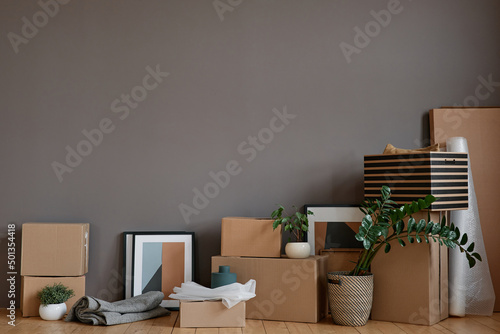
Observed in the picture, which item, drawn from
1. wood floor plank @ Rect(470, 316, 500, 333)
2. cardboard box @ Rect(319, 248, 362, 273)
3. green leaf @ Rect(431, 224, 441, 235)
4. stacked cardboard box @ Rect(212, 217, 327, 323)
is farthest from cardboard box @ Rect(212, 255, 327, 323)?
wood floor plank @ Rect(470, 316, 500, 333)

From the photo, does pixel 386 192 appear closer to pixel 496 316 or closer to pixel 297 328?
pixel 297 328

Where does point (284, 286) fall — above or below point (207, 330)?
above

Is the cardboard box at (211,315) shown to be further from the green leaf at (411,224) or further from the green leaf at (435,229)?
the green leaf at (435,229)

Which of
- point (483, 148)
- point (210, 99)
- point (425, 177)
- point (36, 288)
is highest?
point (210, 99)

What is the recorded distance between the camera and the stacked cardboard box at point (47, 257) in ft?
10.1

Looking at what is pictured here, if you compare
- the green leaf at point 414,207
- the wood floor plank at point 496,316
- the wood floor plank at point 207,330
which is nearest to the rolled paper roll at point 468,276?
the wood floor plank at point 496,316

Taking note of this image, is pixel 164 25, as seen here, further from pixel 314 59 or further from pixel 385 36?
pixel 385 36

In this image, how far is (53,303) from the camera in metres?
2.96

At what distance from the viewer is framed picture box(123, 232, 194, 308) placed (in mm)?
3256

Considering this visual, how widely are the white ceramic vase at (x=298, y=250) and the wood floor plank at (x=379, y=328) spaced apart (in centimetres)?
50

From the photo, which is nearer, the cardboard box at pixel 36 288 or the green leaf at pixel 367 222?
the green leaf at pixel 367 222

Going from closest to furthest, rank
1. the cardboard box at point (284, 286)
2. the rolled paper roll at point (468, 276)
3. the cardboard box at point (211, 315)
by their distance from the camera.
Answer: the cardboard box at point (211, 315), the cardboard box at point (284, 286), the rolled paper roll at point (468, 276)

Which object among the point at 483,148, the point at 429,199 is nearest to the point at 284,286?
the point at 429,199

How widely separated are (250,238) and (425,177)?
3.42 ft
